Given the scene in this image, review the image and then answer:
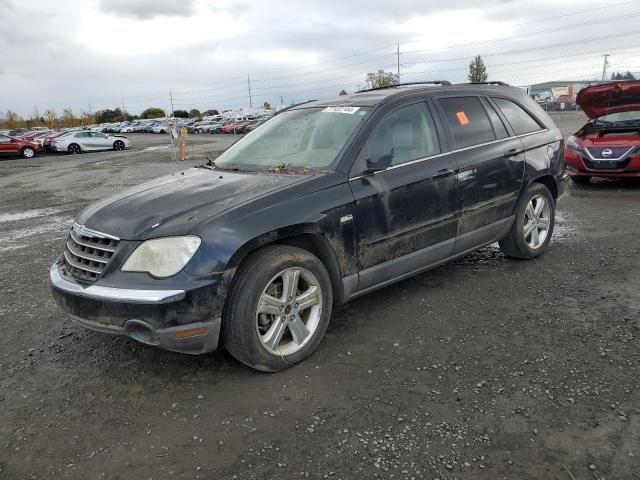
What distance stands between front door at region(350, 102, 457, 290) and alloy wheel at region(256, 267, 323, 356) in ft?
1.53

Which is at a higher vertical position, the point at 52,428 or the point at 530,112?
the point at 530,112

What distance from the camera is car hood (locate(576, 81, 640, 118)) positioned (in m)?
8.56

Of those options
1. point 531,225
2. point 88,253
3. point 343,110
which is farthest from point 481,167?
point 88,253

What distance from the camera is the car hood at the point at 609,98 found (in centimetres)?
856

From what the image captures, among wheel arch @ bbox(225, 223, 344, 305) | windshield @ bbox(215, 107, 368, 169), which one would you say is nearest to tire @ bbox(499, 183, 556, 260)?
windshield @ bbox(215, 107, 368, 169)

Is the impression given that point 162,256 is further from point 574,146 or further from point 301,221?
point 574,146

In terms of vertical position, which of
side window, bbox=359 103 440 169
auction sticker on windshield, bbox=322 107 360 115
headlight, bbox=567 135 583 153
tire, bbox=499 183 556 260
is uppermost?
auction sticker on windshield, bbox=322 107 360 115

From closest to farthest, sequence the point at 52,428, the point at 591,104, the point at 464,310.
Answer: the point at 52,428 < the point at 464,310 < the point at 591,104

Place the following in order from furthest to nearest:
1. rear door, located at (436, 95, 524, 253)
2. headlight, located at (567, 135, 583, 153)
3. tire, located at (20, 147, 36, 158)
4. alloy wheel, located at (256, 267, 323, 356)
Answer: tire, located at (20, 147, 36, 158), headlight, located at (567, 135, 583, 153), rear door, located at (436, 95, 524, 253), alloy wheel, located at (256, 267, 323, 356)

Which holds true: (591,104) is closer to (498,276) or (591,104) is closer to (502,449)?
(498,276)

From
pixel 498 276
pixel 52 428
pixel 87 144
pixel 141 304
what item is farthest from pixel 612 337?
pixel 87 144

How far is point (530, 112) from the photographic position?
5.35m

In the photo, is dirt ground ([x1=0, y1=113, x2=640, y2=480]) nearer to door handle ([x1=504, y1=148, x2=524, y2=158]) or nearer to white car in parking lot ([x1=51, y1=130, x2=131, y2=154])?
door handle ([x1=504, y1=148, x2=524, y2=158])

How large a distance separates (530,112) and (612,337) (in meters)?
2.66
